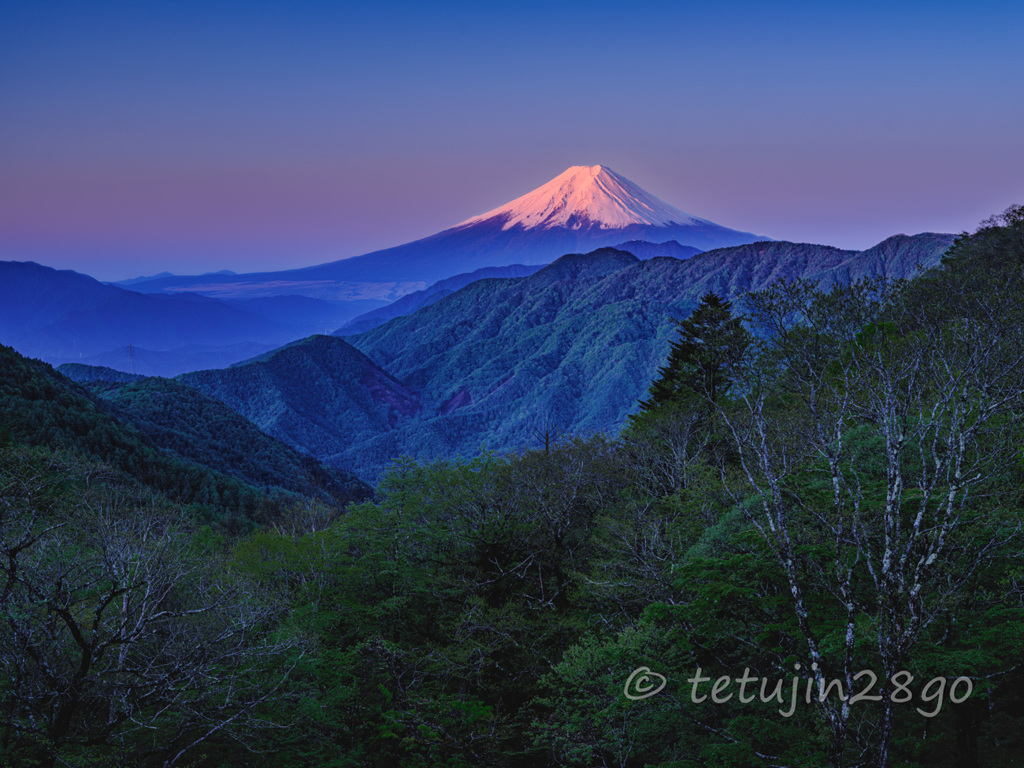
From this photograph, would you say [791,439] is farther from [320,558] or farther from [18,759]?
[18,759]

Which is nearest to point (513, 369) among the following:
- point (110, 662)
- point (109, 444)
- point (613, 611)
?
point (109, 444)

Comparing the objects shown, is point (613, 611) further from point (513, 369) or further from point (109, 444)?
point (513, 369)

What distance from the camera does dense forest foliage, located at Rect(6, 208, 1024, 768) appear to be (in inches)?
382

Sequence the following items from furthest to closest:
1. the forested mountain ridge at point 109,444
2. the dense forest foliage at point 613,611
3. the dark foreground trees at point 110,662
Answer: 1. the forested mountain ridge at point 109,444
2. the dense forest foliage at point 613,611
3. the dark foreground trees at point 110,662

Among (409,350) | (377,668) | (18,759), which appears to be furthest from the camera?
(409,350)

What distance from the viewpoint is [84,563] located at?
13.9 metres

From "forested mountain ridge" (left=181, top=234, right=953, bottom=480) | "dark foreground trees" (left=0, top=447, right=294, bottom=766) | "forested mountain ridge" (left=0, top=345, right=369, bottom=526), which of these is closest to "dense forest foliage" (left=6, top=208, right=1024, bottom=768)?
"dark foreground trees" (left=0, top=447, right=294, bottom=766)

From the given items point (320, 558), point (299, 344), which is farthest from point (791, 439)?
point (299, 344)

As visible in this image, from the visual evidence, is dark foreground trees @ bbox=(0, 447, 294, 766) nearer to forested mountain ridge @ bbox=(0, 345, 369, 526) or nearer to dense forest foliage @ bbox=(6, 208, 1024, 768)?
dense forest foliage @ bbox=(6, 208, 1024, 768)

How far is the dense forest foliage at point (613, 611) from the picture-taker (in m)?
9.71

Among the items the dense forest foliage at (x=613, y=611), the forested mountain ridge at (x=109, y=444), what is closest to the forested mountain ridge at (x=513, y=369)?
the forested mountain ridge at (x=109, y=444)

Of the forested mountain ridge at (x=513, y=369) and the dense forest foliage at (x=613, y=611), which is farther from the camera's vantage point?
the forested mountain ridge at (x=513, y=369)

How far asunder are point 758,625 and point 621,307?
486 ft

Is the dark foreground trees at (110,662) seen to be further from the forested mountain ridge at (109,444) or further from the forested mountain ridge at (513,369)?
the forested mountain ridge at (513,369)
